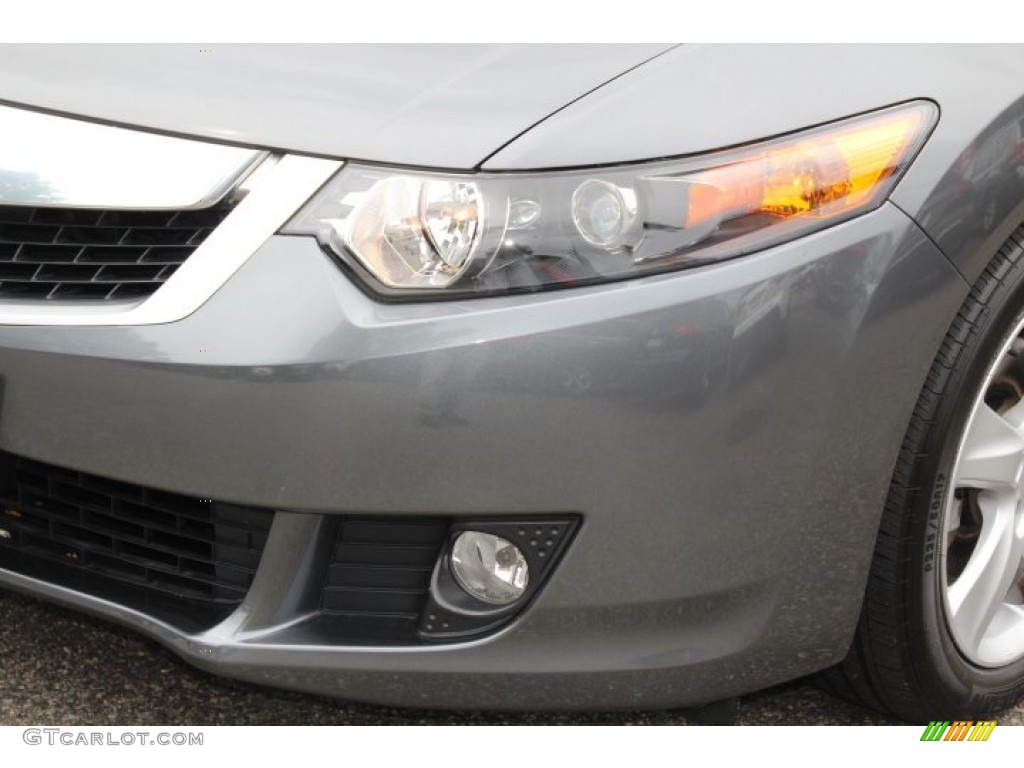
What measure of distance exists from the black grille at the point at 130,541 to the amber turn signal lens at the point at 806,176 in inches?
29.7

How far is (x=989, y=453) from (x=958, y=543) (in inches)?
8.4

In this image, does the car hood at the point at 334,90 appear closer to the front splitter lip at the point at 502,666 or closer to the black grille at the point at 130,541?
the black grille at the point at 130,541

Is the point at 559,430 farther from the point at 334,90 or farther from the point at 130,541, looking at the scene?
the point at 130,541

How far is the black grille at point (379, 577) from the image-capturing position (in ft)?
7.09

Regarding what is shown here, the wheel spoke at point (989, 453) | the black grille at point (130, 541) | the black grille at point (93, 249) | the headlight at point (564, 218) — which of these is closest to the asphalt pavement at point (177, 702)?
the black grille at point (130, 541)

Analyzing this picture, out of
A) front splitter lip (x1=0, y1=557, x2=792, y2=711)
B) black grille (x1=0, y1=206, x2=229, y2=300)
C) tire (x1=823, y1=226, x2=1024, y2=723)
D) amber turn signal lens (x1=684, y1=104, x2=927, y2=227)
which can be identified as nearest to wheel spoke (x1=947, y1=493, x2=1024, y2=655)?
tire (x1=823, y1=226, x2=1024, y2=723)

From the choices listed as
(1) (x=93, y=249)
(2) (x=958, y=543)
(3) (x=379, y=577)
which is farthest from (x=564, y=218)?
(2) (x=958, y=543)

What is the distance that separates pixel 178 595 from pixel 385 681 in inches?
13.5

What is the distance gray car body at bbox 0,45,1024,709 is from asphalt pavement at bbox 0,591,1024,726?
40cm

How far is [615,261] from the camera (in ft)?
6.68

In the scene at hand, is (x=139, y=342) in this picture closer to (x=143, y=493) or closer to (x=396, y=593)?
(x=143, y=493)

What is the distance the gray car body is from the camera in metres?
2.00

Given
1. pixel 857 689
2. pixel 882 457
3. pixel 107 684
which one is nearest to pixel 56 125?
pixel 107 684

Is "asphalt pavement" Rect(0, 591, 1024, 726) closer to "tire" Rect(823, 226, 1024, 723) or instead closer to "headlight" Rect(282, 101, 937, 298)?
"tire" Rect(823, 226, 1024, 723)
